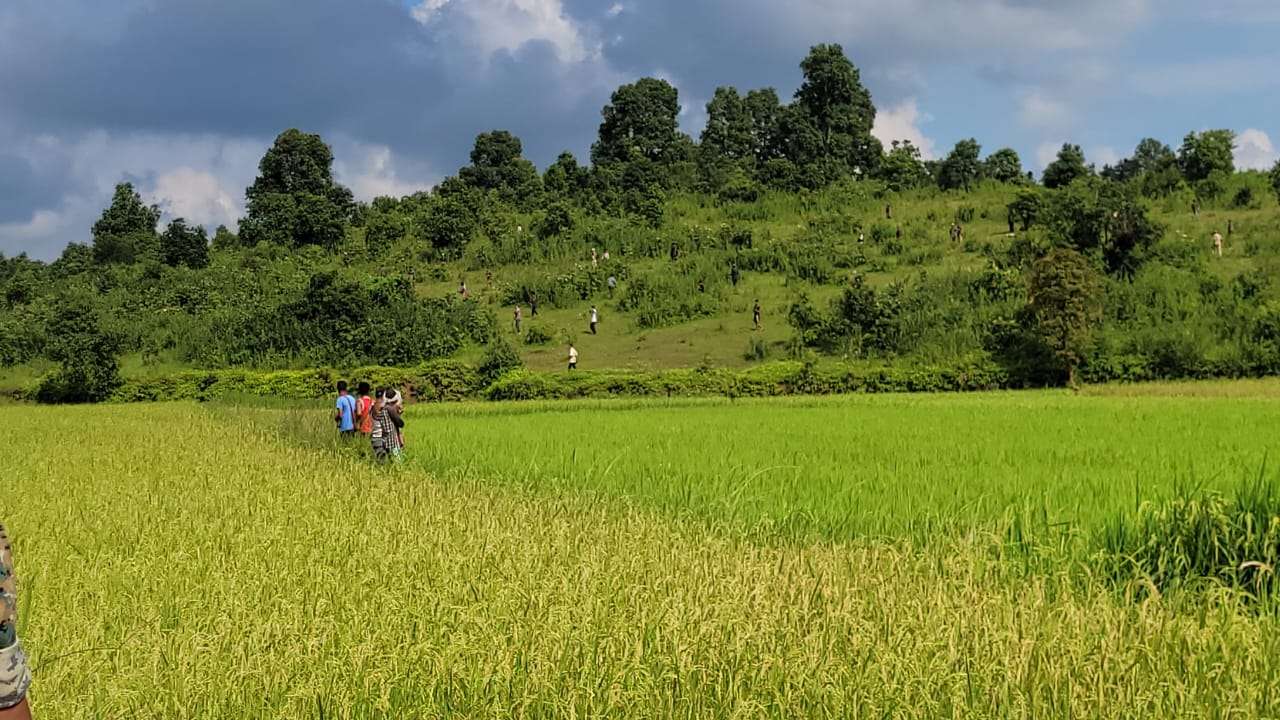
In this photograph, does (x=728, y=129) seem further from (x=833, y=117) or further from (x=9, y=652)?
(x=9, y=652)

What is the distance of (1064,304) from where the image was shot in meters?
A: 30.0

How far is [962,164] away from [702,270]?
39.3 m

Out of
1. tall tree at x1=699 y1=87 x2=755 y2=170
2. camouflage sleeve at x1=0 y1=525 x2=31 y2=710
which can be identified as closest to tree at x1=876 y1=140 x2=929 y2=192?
tall tree at x1=699 y1=87 x2=755 y2=170

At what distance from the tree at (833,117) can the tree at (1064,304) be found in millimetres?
46805

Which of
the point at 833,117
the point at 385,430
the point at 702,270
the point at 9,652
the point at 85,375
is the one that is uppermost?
the point at 833,117

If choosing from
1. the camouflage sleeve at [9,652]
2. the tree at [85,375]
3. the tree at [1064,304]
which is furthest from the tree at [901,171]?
the camouflage sleeve at [9,652]

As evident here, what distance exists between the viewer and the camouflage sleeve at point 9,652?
212 cm

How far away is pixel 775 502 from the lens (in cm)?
810

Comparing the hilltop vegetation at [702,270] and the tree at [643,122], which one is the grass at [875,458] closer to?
the hilltop vegetation at [702,270]

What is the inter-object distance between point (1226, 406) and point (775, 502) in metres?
14.2

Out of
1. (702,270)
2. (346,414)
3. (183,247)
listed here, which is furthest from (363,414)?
(183,247)

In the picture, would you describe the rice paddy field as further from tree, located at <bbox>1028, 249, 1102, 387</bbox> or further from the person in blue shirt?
tree, located at <bbox>1028, 249, 1102, 387</bbox>

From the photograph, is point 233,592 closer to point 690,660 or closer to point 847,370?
point 690,660

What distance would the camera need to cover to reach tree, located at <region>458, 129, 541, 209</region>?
80938mm
